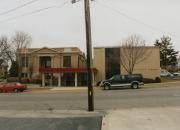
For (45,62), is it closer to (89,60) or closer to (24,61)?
(24,61)

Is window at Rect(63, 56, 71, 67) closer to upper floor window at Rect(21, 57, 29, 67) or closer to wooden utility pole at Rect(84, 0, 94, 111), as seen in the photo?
upper floor window at Rect(21, 57, 29, 67)

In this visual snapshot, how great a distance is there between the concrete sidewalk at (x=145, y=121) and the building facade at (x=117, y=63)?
46.2 metres

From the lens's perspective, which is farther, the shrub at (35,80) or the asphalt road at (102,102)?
the shrub at (35,80)

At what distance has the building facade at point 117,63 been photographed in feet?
213

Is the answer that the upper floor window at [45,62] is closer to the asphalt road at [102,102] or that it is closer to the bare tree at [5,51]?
the bare tree at [5,51]

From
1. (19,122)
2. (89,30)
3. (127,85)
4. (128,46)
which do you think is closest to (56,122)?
(19,122)

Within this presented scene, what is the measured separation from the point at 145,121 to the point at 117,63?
1962 inches

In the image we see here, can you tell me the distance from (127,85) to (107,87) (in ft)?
8.37

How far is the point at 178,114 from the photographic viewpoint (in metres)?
17.7

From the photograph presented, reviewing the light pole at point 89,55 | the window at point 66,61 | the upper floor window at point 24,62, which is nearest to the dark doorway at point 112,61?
the window at point 66,61

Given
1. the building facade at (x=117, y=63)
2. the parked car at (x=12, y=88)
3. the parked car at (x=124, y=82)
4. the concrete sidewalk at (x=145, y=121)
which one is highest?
the building facade at (x=117, y=63)

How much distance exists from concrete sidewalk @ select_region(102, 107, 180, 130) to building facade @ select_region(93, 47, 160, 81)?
46.2 meters

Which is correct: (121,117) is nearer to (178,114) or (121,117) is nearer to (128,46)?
(178,114)

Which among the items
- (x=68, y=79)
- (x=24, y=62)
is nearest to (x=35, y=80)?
(x=24, y=62)
